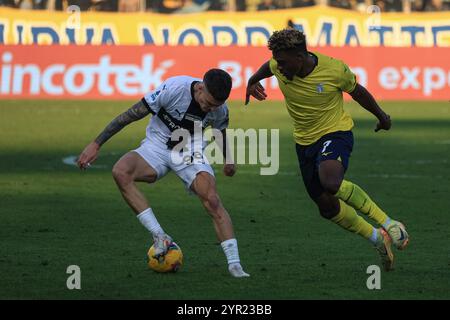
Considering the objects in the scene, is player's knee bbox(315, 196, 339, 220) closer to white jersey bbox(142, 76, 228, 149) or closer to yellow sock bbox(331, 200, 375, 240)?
yellow sock bbox(331, 200, 375, 240)

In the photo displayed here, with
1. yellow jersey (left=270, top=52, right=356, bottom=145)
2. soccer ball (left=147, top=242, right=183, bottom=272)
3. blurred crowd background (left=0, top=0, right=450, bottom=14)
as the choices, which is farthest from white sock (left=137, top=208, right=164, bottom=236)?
blurred crowd background (left=0, top=0, right=450, bottom=14)

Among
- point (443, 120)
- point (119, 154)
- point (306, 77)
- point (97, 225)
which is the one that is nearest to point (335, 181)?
point (306, 77)

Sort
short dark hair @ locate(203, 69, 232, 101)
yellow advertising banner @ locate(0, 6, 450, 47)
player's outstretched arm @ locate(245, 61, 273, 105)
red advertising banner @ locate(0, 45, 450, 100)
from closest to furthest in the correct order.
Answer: short dark hair @ locate(203, 69, 232, 101) → player's outstretched arm @ locate(245, 61, 273, 105) → red advertising banner @ locate(0, 45, 450, 100) → yellow advertising banner @ locate(0, 6, 450, 47)

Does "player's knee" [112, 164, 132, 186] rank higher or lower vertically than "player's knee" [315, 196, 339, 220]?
higher

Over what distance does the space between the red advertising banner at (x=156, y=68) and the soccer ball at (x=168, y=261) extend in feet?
68.4

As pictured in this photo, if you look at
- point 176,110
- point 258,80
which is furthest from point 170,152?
point 258,80

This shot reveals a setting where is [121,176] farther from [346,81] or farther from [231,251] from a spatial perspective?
[346,81]

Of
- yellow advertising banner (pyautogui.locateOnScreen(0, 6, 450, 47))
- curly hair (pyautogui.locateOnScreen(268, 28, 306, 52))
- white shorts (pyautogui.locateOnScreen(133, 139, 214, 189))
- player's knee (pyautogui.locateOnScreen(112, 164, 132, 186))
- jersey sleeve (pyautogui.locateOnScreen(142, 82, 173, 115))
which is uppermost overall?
yellow advertising banner (pyautogui.locateOnScreen(0, 6, 450, 47))

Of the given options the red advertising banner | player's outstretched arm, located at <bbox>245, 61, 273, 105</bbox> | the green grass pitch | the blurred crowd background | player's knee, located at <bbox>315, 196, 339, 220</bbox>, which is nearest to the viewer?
the green grass pitch

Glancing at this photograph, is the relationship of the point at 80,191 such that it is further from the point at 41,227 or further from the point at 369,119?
the point at 369,119

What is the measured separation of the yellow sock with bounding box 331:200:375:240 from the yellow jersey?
68cm

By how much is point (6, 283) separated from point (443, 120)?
2027 centimetres

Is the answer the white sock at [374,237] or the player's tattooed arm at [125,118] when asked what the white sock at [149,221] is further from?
the white sock at [374,237]

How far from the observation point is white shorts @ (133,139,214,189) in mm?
10195
